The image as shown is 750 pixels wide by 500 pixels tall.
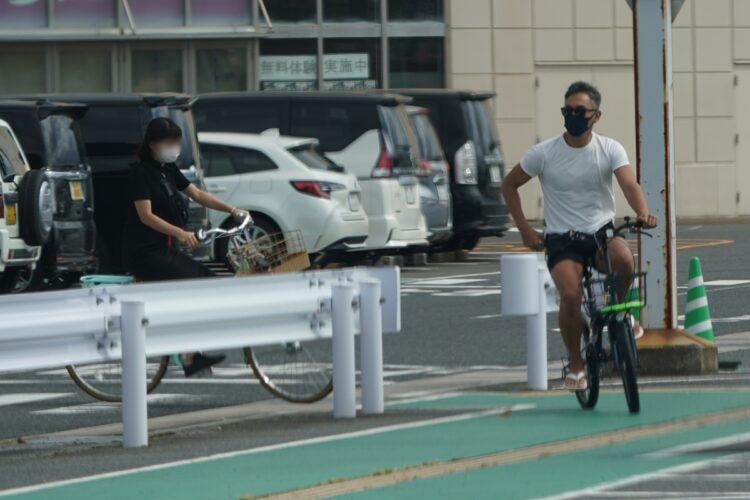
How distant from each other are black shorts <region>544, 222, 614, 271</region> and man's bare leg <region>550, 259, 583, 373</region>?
0.03 meters

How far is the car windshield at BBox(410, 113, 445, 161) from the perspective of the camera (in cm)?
2486

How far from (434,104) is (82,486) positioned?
1819cm

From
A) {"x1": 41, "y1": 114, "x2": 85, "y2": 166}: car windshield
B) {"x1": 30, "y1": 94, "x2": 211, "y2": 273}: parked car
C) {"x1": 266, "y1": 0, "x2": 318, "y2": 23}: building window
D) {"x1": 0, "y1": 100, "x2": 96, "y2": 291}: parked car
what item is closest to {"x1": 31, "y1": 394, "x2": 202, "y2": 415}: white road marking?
{"x1": 0, "y1": 100, "x2": 96, "y2": 291}: parked car

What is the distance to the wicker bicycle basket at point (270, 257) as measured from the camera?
38.4ft

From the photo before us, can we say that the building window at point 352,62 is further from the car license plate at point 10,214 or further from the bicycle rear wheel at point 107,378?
the bicycle rear wheel at point 107,378

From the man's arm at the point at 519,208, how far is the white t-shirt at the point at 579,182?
0.11 meters

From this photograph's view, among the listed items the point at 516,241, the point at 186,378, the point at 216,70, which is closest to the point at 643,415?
the point at 186,378

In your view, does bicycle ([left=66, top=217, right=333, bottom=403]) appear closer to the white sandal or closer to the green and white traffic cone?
the white sandal

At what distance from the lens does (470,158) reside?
85.1 ft

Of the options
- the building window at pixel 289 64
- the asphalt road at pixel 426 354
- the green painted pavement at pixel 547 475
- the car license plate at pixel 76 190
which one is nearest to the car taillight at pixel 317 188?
the asphalt road at pixel 426 354

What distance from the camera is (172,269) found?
38.9 ft

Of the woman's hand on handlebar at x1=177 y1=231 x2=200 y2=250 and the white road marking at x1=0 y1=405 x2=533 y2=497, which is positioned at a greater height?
the woman's hand on handlebar at x1=177 y1=231 x2=200 y2=250

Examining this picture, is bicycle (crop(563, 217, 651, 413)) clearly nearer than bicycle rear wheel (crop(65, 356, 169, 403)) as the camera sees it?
Yes

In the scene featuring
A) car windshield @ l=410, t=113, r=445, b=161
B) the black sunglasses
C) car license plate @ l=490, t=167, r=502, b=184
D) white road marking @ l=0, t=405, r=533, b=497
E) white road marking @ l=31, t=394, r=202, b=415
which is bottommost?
white road marking @ l=31, t=394, r=202, b=415
